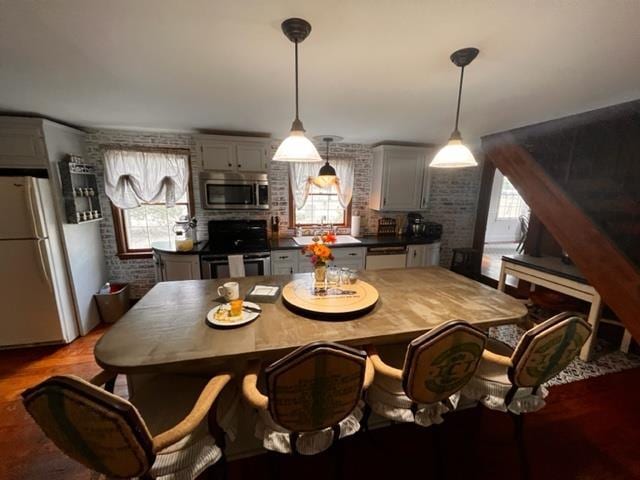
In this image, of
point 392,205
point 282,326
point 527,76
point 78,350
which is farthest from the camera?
point 392,205

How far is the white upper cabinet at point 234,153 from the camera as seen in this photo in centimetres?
330

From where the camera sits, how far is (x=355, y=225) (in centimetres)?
413

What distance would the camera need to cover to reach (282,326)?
1475mm

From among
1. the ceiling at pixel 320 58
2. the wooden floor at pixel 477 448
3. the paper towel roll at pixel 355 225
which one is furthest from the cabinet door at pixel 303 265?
the wooden floor at pixel 477 448

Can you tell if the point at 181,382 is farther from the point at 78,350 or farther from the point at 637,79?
the point at 637,79

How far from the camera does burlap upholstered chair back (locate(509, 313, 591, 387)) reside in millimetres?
1210

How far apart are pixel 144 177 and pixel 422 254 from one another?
3985mm

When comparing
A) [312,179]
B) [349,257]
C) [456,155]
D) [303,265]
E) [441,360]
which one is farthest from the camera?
[312,179]

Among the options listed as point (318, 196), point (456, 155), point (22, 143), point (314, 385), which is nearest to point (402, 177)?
point (318, 196)

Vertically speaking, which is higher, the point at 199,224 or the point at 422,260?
the point at 199,224

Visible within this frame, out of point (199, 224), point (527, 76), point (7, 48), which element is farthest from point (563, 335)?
point (199, 224)

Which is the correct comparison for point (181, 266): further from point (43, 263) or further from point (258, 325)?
point (258, 325)

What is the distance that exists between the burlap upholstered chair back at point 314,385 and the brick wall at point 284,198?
3118 mm

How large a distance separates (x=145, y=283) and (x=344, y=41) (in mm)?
3884
